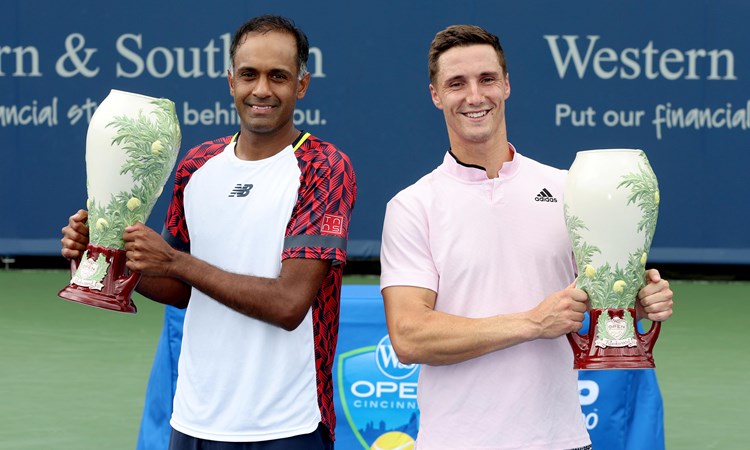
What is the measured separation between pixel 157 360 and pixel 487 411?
202cm

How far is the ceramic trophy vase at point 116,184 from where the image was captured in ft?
9.18

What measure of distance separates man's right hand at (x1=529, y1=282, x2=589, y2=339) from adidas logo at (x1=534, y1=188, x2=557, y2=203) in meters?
0.24

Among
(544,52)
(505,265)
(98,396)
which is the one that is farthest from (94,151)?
(544,52)

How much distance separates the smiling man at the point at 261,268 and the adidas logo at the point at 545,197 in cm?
42

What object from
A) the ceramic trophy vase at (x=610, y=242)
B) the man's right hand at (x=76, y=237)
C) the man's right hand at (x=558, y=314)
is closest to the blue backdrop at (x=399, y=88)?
the man's right hand at (x=76, y=237)

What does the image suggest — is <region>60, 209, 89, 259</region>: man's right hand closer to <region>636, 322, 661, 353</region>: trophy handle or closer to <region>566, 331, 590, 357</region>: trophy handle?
<region>566, 331, 590, 357</region>: trophy handle

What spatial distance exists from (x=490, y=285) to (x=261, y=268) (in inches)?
19.7

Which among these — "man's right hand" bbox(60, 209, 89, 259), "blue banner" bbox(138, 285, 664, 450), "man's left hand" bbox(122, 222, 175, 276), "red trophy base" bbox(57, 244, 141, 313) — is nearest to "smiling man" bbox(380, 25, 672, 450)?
"man's left hand" bbox(122, 222, 175, 276)

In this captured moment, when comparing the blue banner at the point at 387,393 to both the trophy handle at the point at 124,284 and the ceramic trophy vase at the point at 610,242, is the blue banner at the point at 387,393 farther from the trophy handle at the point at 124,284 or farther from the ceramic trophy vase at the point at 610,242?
the ceramic trophy vase at the point at 610,242

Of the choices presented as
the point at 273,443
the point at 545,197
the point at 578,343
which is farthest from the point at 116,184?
the point at 578,343

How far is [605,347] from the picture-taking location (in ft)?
8.68

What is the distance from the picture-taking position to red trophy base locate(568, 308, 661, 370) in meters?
2.63

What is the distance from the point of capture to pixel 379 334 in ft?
14.1

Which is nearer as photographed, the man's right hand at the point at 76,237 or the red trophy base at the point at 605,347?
the red trophy base at the point at 605,347
